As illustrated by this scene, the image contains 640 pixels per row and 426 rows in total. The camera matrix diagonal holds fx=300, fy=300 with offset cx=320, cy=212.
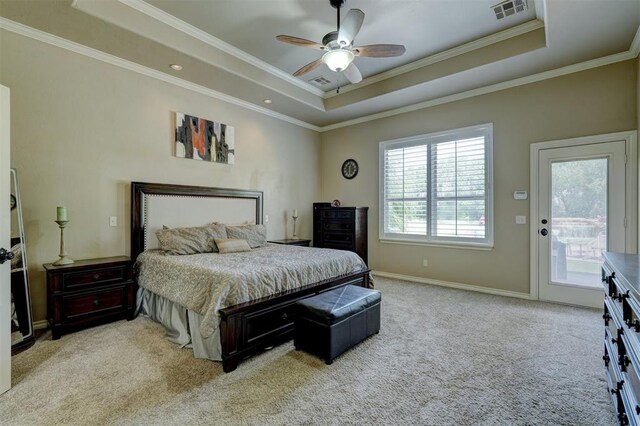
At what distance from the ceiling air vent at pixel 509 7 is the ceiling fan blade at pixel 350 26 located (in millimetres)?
1659

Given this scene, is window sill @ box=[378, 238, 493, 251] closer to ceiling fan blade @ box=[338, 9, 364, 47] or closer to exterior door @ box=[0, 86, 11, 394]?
ceiling fan blade @ box=[338, 9, 364, 47]

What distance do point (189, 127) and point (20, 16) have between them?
6.23 feet

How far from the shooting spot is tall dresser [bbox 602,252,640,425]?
1.23 metres

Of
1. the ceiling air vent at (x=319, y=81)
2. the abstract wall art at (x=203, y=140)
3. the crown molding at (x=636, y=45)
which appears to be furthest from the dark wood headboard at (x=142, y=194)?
the crown molding at (x=636, y=45)

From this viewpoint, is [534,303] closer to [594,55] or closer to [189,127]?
[594,55]

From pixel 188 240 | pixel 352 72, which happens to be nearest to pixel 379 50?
pixel 352 72

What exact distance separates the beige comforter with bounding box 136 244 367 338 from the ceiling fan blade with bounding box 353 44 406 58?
2.21 meters

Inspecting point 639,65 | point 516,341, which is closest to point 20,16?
point 516,341

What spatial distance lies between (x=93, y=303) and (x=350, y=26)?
12.3ft

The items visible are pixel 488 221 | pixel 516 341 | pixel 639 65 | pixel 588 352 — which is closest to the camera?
pixel 588 352

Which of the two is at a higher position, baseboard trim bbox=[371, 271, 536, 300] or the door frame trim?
the door frame trim

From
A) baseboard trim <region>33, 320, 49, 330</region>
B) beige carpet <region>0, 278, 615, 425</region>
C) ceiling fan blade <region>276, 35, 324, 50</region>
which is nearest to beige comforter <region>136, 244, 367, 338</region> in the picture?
beige carpet <region>0, 278, 615, 425</region>

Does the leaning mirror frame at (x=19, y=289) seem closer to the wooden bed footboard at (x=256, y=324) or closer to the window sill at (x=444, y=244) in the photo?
the wooden bed footboard at (x=256, y=324)

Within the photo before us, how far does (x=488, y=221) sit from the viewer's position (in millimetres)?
4578
